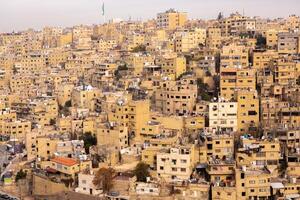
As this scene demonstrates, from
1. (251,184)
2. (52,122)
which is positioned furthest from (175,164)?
(52,122)

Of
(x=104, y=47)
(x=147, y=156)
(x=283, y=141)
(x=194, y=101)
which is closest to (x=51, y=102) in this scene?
(x=194, y=101)

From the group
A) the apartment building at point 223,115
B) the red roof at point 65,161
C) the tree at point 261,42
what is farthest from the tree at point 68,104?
Result: the tree at point 261,42

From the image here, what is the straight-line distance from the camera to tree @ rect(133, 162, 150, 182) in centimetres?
1784

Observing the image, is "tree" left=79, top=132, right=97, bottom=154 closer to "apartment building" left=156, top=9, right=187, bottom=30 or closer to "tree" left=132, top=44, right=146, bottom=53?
"tree" left=132, top=44, right=146, bottom=53

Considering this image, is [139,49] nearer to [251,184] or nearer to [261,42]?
[261,42]

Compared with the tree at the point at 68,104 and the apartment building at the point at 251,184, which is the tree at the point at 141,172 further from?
the tree at the point at 68,104

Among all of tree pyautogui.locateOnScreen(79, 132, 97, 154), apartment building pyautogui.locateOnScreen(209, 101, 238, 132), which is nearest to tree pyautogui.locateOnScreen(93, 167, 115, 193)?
tree pyautogui.locateOnScreen(79, 132, 97, 154)

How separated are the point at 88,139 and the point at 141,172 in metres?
3.86

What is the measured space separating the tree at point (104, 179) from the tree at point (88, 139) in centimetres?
284

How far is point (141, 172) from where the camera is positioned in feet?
59.0

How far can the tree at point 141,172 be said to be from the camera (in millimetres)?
17844

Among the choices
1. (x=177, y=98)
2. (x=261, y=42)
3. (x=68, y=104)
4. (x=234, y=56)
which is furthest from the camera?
(x=261, y=42)

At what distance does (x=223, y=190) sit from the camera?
651 inches

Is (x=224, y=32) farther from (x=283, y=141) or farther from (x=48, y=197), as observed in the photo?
(x=48, y=197)
